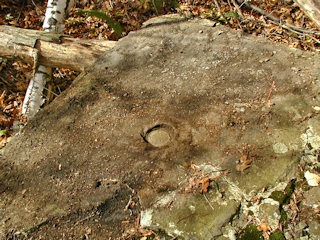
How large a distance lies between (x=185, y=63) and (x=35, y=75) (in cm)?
268

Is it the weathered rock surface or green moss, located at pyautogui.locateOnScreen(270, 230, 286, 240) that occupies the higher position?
the weathered rock surface

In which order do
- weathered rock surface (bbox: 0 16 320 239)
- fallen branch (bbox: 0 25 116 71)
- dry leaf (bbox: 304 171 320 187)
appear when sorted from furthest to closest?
fallen branch (bbox: 0 25 116 71)
weathered rock surface (bbox: 0 16 320 239)
dry leaf (bbox: 304 171 320 187)

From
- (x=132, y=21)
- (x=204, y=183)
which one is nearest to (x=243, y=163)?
(x=204, y=183)

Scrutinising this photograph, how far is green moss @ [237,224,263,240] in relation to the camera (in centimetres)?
222

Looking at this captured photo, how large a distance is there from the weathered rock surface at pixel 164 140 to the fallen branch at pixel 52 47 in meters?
0.34

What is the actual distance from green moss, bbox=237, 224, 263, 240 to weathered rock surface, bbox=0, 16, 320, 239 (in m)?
0.18

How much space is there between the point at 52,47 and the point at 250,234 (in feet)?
12.0

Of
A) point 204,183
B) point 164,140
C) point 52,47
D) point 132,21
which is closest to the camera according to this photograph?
point 204,183

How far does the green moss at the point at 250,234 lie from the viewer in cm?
222

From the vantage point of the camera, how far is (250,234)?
2240mm

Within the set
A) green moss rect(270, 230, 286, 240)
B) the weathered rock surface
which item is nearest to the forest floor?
the weathered rock surface

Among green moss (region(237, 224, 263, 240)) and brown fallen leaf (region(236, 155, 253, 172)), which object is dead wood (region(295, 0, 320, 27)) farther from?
green moss (region(237, 224, 263, 240))

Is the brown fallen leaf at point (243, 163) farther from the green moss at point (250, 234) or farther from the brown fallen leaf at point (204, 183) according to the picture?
the green moss at point (250, 234)

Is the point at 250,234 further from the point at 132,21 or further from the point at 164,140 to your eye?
the point at 132,21
